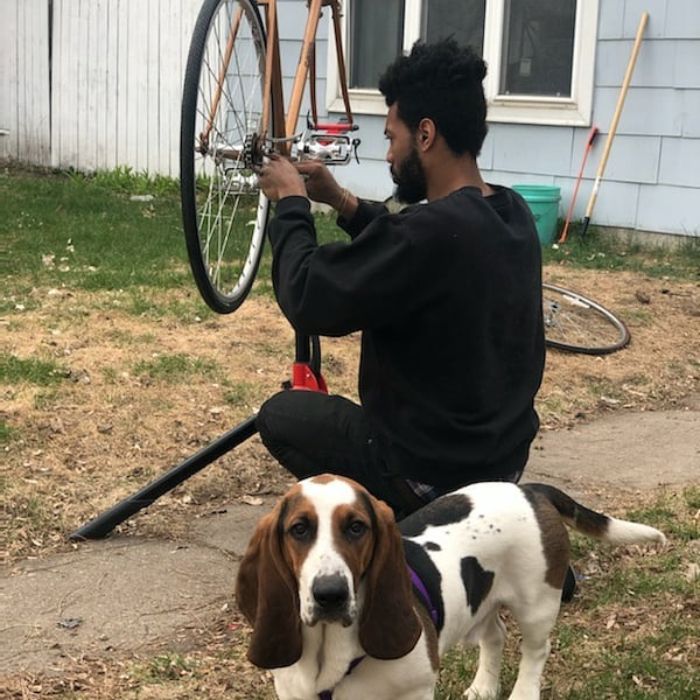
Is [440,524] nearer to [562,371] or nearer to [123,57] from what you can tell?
[562,371]

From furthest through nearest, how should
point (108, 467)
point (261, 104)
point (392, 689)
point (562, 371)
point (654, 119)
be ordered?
point (654, 119) → point (562, 371) → point (108, 467) → point (261, 104) → point (392, 689)

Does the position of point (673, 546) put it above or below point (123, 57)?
below

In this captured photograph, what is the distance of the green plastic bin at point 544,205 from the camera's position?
8.97m

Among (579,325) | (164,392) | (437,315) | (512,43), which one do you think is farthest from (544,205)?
(437,315)

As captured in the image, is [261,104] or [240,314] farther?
[240,314]

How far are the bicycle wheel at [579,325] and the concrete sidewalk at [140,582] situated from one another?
1.56 metres

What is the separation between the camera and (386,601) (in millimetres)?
2438

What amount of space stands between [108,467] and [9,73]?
9447 millimetres

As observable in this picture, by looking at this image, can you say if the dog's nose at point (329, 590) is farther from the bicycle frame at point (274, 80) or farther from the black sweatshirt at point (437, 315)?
the bicycle frame at point (274, 80)

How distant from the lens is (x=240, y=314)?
6699 mm

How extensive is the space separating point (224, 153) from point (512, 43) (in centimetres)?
642

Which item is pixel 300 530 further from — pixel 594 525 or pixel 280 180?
pixel 280 180

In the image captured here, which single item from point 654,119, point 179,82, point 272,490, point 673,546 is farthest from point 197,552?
point 179,82

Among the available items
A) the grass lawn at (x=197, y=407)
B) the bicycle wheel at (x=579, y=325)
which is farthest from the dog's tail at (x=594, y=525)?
the bicycle wheel at (x=579, y=325)
